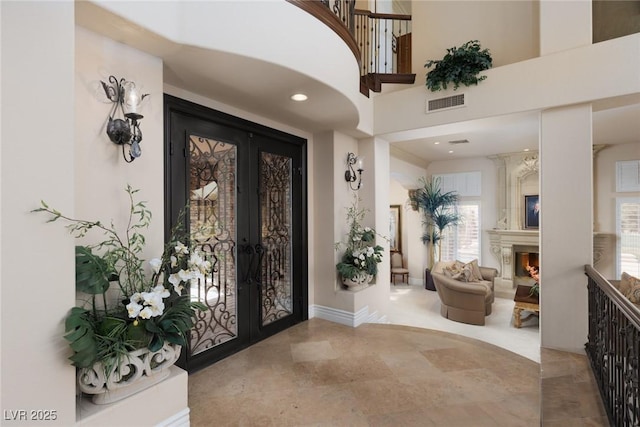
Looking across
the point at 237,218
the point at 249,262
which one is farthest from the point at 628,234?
the point at 237,218

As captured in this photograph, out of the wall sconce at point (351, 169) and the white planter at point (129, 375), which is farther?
the wall sconce at point (351, 169)

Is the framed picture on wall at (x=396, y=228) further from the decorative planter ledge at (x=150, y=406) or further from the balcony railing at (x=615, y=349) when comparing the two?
the decorative planter ledge at (x=150, y=406)

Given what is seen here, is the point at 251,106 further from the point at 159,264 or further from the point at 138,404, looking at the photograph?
the point at 138,404

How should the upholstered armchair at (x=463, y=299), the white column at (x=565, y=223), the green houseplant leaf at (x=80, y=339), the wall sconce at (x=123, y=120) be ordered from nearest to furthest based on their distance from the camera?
1. the green houseplant leaf at (x=80, y=339)
2. the wall sconce at (x=123, y=120)
3. the white column at (x=565, y=223)
4. the upholstered armchair at (x=463, y=299)

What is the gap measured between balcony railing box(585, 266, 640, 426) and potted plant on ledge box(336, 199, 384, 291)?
212 centimetres

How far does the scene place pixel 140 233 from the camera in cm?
200

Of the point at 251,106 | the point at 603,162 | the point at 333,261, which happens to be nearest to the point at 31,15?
the point at 251,106

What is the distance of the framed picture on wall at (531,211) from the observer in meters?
6.81

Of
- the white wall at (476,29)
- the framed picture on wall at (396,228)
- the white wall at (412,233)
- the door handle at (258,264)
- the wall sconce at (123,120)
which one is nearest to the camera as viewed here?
the wall sconce at (123,120)

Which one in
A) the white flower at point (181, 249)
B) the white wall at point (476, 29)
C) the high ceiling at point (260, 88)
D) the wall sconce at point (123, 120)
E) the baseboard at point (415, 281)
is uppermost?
the white wall at point (476, 29)

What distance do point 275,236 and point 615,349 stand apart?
2958 millimetres

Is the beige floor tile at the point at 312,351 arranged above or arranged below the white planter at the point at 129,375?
below

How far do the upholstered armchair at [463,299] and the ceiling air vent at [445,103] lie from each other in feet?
10.7

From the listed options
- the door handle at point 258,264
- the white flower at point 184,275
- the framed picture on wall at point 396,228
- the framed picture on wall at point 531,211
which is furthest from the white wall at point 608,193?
the white flower at point 184,275
